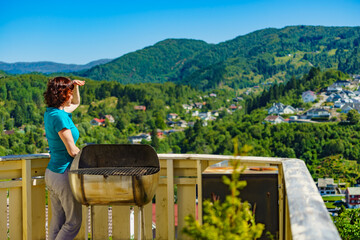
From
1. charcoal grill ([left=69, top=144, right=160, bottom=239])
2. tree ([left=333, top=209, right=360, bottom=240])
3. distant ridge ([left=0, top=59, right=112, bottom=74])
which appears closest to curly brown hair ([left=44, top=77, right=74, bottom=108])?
charcoal grill ([left=69, top=144, right=160, bottom=239])

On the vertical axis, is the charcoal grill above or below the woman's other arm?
below

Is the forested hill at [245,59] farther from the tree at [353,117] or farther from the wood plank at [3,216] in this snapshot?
the wood plank at [3,216]

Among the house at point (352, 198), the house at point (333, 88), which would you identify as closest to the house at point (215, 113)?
the house at point (333, 88)

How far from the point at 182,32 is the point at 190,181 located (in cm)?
13632

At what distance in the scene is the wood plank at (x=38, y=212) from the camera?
241 centimetres

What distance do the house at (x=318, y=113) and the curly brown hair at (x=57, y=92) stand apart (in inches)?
2542

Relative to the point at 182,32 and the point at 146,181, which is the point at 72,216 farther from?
the point at 182,32

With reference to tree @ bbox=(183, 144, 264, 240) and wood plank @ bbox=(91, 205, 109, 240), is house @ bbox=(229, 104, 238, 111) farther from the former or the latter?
tree @ bbox=(183, 144, 264, 240)

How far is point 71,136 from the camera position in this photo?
1973 mm

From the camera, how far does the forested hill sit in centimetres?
9721

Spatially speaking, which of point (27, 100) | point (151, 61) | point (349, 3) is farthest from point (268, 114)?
point (349, 3)

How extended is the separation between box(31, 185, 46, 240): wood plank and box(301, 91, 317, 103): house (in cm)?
6946

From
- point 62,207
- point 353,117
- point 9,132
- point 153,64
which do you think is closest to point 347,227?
point 62,207

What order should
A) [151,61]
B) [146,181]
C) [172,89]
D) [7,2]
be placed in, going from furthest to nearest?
[7,2]
[151,61]
[172,89]
[146,181]
